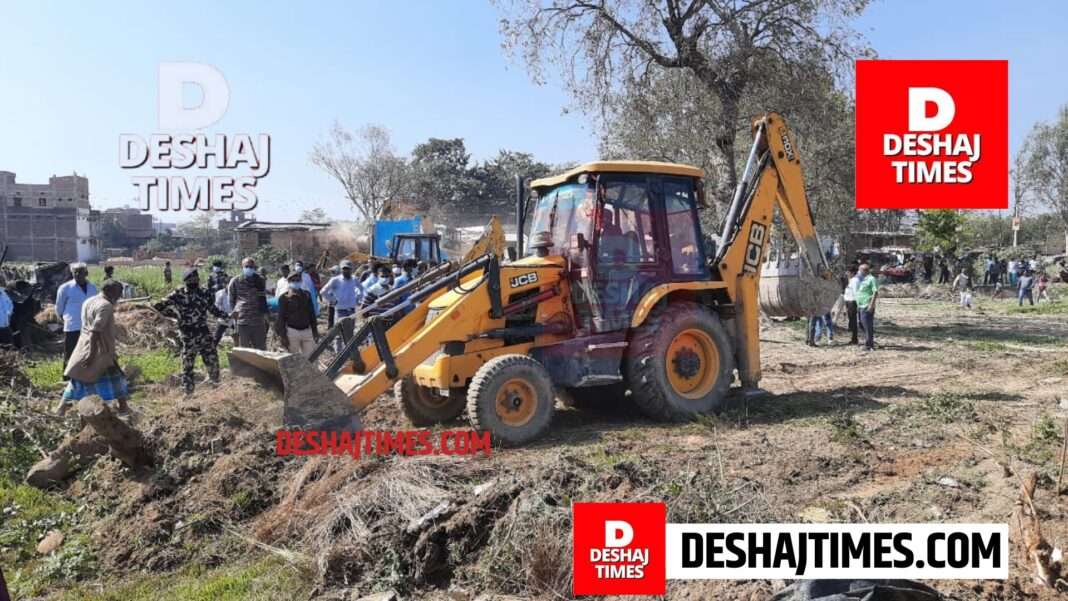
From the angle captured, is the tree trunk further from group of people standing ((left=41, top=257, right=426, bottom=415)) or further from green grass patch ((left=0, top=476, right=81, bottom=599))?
green grass patch ((left=0, top=476, right=81, bottom=599))

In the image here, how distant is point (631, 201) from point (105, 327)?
5262 millimetres

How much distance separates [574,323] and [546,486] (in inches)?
130

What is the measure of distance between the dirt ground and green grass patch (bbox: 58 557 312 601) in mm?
128

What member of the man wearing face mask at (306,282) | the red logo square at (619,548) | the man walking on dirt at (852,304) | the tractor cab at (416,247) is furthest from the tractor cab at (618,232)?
the tractor cab at (416,247)

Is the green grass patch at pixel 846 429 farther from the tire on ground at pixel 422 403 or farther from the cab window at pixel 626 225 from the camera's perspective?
the tire on ground at pixel 422 403

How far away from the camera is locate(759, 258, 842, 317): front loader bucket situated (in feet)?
32.3

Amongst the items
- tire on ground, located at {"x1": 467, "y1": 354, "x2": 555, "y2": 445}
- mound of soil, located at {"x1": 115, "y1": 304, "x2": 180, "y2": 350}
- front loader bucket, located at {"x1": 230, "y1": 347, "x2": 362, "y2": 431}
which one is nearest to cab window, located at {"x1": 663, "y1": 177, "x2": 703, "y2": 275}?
tire on ground, located at {"x1": 467, "y1": 354, "x2": 555, "y2": 445}

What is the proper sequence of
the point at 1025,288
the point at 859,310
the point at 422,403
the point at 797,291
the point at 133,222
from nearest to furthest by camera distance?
1. the point at 422,403
2. the point at 797,291
3. the point at 859,310
4. the point at 1025,288
5. the point at 133,222

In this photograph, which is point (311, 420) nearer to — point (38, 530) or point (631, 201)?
point (38, 530)

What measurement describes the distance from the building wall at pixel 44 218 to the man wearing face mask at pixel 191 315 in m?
49.2

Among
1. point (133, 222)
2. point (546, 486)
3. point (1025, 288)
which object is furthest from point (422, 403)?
point (133, 222)

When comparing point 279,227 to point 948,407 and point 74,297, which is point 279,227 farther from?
point 948,407

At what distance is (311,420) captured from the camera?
683cm

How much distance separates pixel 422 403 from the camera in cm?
823
